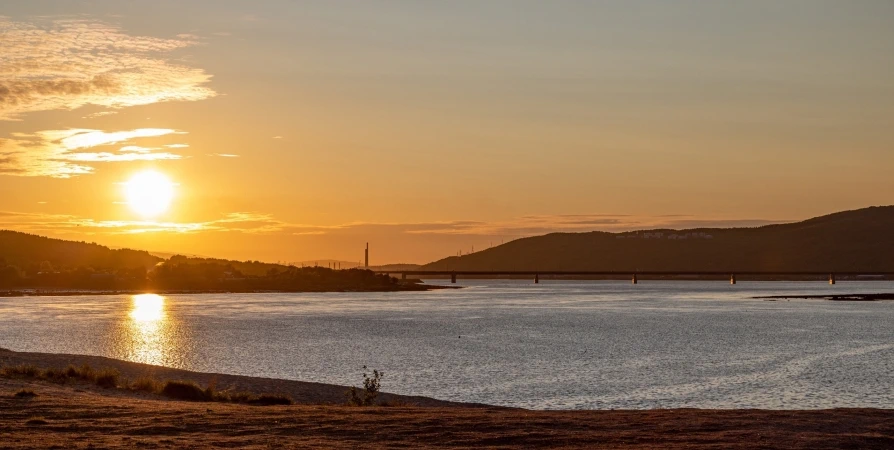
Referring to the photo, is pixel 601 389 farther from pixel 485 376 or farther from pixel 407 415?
pixel 407 415

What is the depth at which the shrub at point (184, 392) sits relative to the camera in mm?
33969

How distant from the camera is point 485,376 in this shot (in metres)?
51.0

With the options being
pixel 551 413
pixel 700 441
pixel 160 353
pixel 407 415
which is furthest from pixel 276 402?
pixel 160 353

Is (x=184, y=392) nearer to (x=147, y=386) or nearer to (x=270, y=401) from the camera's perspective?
(x=147, y=386)

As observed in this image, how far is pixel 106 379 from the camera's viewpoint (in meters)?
36.8

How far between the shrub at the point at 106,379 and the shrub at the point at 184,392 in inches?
103

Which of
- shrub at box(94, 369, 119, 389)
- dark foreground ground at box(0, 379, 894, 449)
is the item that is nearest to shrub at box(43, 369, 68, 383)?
shrub at box(94, 369, 119, 389)

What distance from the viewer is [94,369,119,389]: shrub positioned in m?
36.4

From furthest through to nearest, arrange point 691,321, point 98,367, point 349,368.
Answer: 1. point 691,321
2. point 349,368
3. point 98,367

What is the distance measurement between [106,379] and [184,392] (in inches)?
168

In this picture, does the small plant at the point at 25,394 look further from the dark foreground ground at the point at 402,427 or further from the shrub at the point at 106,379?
the shrub at the point at 106,379

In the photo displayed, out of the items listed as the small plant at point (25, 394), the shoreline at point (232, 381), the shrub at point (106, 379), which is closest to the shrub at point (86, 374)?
the shrub at point (106, 379)

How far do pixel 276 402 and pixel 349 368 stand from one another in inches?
953

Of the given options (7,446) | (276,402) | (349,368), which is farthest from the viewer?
(349,368)
